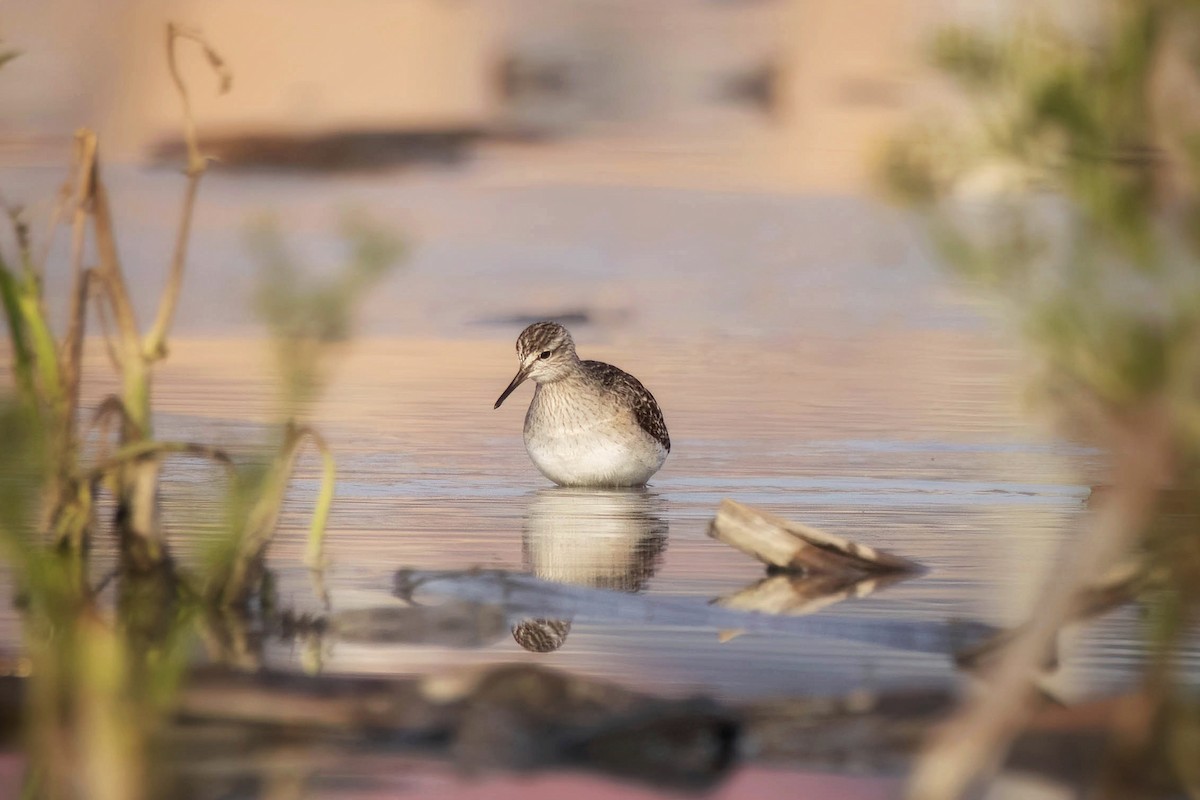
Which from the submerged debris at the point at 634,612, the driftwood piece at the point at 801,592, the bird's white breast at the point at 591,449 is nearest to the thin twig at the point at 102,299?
the submerged debris at the point at 634,612

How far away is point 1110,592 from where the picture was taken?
598cm

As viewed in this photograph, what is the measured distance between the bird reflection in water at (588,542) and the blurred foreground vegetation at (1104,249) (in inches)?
65.6

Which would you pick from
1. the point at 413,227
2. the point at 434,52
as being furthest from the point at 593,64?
the point at 413,227

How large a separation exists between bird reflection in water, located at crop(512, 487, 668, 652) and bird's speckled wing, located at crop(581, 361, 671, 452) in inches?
14.2

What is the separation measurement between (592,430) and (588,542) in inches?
79.7

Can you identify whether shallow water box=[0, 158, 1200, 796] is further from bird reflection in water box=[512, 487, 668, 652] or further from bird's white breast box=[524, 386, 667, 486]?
bird's white breast box=[524, 386, 667, 486]

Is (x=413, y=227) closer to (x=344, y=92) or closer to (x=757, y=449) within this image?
(x=344, y=92)

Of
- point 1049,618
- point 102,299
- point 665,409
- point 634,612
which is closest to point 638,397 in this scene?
point 665,409

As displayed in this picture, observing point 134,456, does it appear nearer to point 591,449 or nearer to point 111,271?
point 111,271

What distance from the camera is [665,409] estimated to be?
12.9 metres

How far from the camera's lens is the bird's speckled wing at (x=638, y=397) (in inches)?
424

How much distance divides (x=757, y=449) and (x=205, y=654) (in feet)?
18.8

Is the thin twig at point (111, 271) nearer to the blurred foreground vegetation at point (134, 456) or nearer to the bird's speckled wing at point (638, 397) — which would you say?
the blurred foreground vegetation at point (134, 456)

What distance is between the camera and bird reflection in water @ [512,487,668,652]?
6.60 metres
